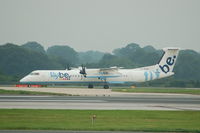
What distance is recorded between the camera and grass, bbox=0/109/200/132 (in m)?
20.8

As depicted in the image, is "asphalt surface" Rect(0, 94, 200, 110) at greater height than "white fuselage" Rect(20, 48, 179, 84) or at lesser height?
lesser

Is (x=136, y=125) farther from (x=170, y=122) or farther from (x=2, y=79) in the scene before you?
(x=2, y=79)

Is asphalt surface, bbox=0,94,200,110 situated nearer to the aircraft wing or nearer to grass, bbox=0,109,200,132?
grass, bbox=0,109,200,132

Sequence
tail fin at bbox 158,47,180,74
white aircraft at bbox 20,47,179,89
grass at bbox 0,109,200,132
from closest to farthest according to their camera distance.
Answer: grass at bbox 0,109,200,132, white aircraft at bbox 20,47,179,89, tail fin at bbox 158,47,180,74

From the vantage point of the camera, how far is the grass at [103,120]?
2081 centimetres

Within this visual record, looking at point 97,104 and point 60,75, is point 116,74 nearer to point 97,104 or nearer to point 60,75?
point 60,75

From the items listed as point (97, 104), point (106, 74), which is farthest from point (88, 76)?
point (97, 104)

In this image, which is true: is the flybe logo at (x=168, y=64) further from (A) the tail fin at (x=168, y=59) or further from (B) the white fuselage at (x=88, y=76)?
(B) the white fuselage at (x=88, y=76)

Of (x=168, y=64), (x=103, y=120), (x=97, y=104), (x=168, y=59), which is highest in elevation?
(x=168, y=59)

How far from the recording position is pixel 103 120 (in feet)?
78.6

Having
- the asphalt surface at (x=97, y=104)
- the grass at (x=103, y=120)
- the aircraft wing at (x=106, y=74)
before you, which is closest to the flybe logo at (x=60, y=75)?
the aircraft wing at (x=106, y=74)

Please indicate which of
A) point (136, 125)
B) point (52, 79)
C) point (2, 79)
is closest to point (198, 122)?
point (136, 125)

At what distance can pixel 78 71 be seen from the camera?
6681cm

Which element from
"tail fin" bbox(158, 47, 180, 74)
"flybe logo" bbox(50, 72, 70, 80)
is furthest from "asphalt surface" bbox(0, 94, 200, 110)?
"tail fin" bbox(158, 47, 180, 74)
